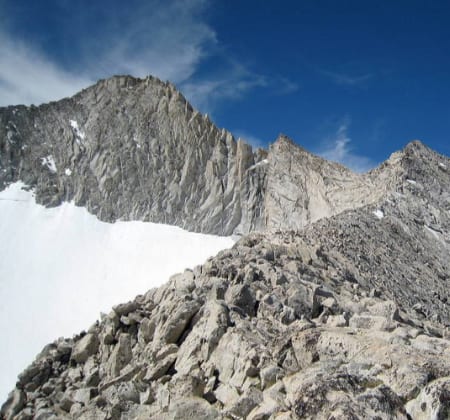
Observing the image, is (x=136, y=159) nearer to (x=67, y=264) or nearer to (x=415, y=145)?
(x=67, y=264)

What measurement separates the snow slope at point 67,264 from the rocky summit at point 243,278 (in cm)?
266

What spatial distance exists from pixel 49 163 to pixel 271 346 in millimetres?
65749

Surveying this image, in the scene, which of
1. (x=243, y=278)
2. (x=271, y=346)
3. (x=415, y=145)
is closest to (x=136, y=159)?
(x=415, y=145)

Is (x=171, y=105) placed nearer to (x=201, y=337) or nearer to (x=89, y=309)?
(x=89, y=309)

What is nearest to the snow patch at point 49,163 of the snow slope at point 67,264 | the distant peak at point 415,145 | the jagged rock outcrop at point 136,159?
the jagged rock outcrop at point 136,159

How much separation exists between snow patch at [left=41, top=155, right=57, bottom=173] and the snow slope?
456cm

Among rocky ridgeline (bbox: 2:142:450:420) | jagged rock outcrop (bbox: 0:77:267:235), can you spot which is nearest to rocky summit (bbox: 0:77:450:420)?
rocky ridgeline (bbox: 2:142:450:420)

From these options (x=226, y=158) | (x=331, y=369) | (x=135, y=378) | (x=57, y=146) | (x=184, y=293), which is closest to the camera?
(x=331, y=369)

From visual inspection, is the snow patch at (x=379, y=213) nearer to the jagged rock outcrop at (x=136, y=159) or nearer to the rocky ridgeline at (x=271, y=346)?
the rocky ridgeline at (x=271, y=346)

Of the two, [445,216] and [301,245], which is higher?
[445,216]

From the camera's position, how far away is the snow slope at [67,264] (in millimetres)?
57312

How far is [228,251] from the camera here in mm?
32500

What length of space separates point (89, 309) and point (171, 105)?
99.5 ft

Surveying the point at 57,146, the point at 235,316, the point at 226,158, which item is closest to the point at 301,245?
the point at 235,316
